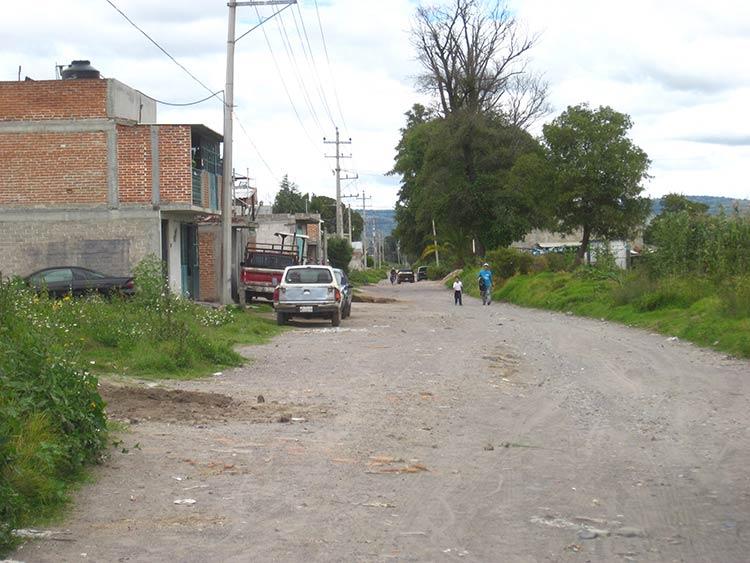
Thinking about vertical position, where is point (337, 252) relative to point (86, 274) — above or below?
above

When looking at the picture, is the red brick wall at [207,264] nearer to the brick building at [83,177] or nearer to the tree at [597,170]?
the brick building at [83,177]

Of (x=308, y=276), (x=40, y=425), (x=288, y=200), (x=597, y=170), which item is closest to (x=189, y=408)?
(x=40, y=425)

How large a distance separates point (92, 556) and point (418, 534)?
2224 mm

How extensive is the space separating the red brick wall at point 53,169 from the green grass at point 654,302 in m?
16.9

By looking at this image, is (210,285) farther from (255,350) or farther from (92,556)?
(92,556)

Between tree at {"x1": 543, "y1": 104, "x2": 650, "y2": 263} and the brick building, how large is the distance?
21054mm

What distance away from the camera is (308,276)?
2962cm

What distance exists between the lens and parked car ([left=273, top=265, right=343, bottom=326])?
29.3 metres

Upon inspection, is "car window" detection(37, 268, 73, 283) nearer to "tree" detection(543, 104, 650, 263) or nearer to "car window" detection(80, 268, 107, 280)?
"car window" detection(80, 268, 107, 280)

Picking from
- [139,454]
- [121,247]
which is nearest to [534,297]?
[121,247]

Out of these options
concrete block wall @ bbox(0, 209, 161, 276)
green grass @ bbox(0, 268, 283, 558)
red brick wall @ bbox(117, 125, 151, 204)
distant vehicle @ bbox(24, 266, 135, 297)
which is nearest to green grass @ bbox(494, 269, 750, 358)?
green grass @ bbox(0, 268, 283, 558)

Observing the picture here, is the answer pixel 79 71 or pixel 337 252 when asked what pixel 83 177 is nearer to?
pixel 79 71

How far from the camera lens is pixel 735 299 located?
23.3m

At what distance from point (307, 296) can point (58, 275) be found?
7.23 m
